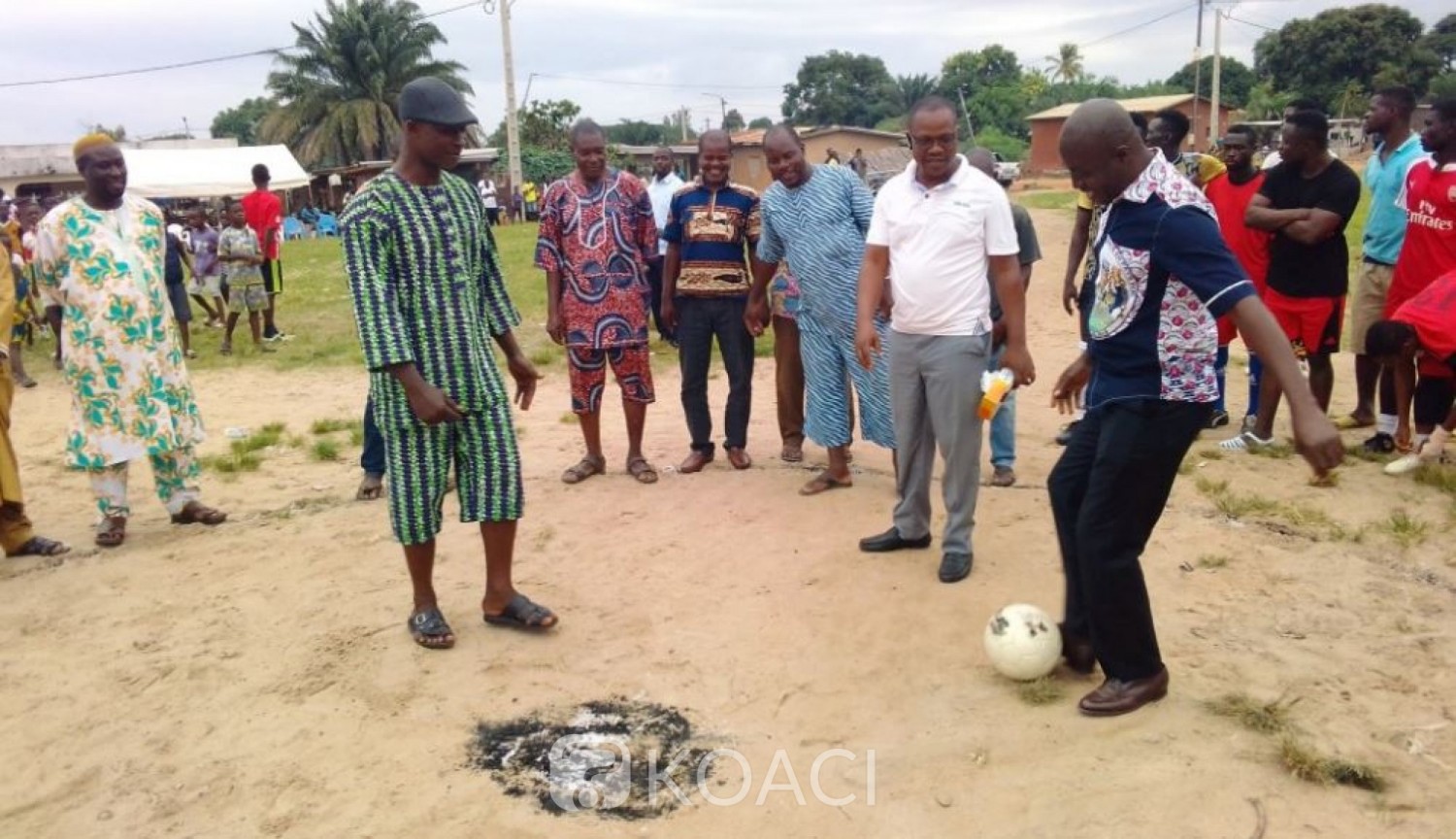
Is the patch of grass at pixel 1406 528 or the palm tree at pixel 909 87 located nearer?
the patch of grass at pixel 1406 528

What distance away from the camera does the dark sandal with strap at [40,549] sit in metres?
5.58

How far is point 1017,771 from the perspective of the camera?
10.4ft

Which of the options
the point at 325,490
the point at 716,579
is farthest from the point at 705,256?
the point at 325,490

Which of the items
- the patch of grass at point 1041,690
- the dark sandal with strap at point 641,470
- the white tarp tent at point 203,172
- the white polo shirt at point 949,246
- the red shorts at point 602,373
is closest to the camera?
the patch of grass at point 1041,690

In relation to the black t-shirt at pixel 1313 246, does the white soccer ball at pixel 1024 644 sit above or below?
below

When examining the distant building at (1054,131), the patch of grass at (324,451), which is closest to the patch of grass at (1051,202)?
the distant building at (1054,131)

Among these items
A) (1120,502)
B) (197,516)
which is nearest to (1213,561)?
(1120,502)

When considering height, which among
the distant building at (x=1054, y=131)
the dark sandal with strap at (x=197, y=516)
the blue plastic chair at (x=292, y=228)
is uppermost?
the distant building at (x=1054, y=131)

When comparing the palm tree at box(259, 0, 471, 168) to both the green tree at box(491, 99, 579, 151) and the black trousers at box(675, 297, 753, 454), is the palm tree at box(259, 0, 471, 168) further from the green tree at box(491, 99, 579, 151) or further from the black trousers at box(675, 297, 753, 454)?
the black trousers at box(675, 297, 753, 454)

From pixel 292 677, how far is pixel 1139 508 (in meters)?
3.02

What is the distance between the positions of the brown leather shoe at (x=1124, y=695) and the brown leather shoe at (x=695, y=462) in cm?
328

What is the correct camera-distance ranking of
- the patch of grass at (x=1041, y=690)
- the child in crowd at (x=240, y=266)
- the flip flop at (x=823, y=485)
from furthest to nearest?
1. the child in crowd at (x=240, y=266)
2. the flip flop at (x=823, y=485)
3. the patch of grass at (x=1041, y=690)

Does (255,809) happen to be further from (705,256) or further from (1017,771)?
(705,256)

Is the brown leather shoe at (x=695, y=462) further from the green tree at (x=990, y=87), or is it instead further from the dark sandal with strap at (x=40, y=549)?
the green tree at (x=990, y=87)
